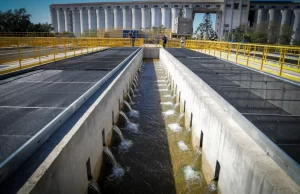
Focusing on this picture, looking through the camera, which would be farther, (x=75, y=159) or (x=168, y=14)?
(x=168, y=14)

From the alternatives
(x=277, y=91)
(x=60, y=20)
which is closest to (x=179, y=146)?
(x=277, y=91)

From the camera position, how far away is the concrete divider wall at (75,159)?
2.58 meters

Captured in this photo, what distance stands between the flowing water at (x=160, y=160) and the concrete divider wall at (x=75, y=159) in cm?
92

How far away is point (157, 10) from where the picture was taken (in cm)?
8612

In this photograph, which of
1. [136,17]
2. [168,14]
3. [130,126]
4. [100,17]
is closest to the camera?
[130,126]

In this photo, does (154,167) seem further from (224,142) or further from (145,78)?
(145,78)

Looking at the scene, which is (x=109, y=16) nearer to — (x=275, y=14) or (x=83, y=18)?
(x=83, y=18)

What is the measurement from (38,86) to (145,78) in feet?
38.6

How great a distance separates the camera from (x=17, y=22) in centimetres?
5050

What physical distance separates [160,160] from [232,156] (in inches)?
110

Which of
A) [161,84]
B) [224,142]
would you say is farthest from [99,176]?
[161,84]

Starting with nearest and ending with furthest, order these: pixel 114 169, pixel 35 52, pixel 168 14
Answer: pixel 114 169
pixel 35 52
pixel 168 14

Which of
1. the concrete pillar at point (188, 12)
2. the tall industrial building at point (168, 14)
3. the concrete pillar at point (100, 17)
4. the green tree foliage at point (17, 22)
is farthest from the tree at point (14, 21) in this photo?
the concrete pillar at point (188, 12)

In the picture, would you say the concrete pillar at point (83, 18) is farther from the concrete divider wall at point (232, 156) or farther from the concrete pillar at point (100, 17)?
the concrete divider wall at point (232, 156)
